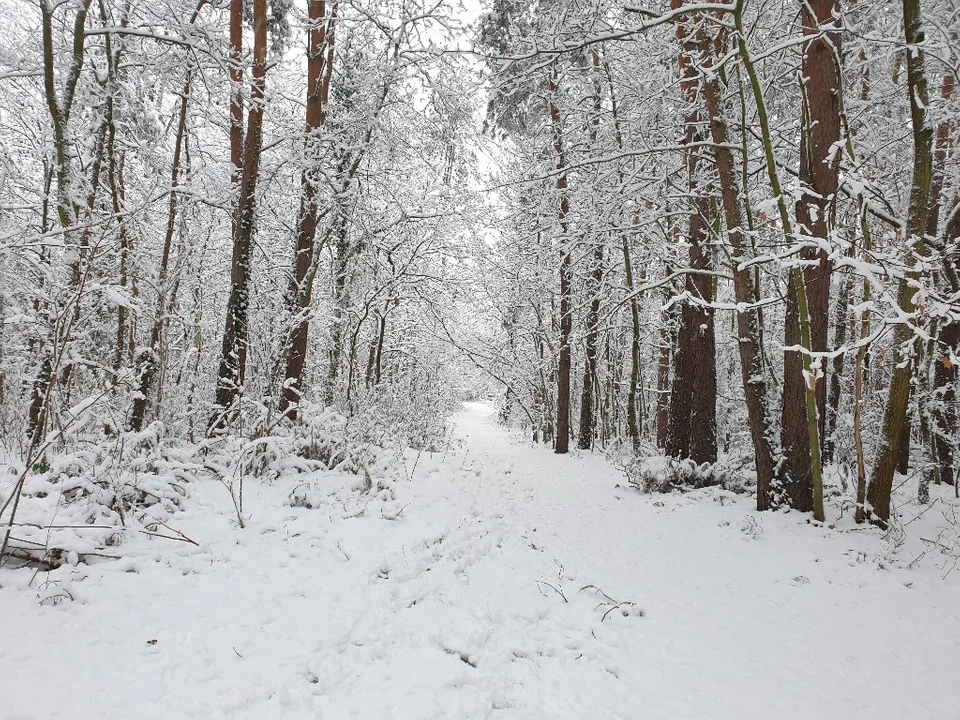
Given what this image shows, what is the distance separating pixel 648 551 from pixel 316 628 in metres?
3.71

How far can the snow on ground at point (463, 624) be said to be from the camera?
8.51 ft

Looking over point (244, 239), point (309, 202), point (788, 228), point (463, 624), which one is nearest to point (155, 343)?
point (244, 239)

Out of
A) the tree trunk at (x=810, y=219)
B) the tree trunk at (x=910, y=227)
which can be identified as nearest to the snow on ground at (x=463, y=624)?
the tree trunk at (x=910, y=227)

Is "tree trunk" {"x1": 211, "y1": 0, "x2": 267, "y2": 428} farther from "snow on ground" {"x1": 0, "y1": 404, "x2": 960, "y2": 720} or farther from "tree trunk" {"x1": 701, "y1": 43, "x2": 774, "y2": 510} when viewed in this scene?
"tree trunk" {"x1": 701, "y1": 43, "x2": 774, "y2": 510}

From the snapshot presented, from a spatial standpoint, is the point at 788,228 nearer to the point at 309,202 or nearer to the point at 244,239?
the point at 309,202

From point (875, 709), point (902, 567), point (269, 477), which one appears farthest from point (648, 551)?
point (269, 477)

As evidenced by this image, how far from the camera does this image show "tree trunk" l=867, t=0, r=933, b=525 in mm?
4602

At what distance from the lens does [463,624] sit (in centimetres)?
350

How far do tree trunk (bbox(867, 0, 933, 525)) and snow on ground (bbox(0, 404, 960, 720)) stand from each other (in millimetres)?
548

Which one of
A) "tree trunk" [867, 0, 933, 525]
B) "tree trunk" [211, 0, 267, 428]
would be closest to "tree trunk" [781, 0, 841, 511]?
"tree trunk" [867, 0, 933, 525]

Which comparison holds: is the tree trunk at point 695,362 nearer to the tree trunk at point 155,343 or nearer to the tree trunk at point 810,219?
the tree trunk at point 810,219

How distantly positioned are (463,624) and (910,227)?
5.44m

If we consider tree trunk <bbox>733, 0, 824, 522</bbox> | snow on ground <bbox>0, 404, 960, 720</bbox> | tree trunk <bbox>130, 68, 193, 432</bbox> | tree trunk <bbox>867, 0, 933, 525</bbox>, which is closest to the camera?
snow on ground <bbox>0, 404, 960, 720</bbox>

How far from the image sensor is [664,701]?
9.16 feet
